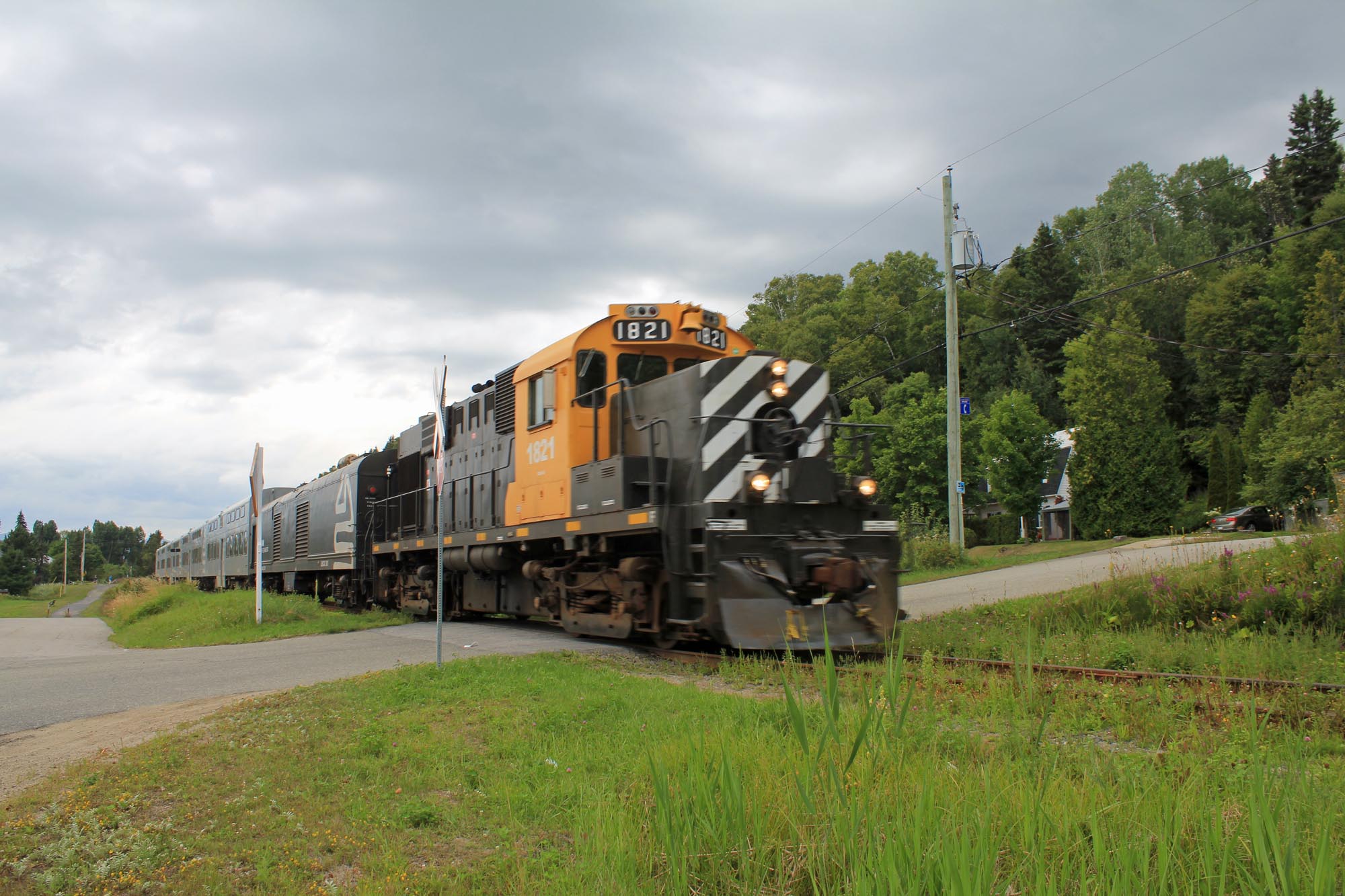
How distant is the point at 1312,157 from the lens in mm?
60281

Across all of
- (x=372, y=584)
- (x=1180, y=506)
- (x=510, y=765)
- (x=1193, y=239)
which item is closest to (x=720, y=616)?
(x=510, y=765)

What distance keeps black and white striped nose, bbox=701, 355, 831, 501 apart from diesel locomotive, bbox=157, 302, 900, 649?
0.7 inches

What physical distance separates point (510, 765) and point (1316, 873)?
378 cm

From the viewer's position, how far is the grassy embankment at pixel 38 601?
42013 millimetres

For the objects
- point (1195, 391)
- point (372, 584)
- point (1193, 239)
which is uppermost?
point (1193, 239)

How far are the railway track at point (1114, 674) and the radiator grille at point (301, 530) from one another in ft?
54.6

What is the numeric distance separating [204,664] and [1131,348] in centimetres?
5806

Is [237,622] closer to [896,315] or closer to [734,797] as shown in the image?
[734,797]

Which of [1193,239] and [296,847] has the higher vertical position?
[1193,239]

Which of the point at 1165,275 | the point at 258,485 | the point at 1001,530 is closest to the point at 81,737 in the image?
the point at 258,485

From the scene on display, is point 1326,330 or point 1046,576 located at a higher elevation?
point 1326,330

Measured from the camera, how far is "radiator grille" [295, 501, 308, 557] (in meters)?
22.7

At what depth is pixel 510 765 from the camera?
4.76m

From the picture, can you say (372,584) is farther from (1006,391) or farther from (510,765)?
(1006,391)
